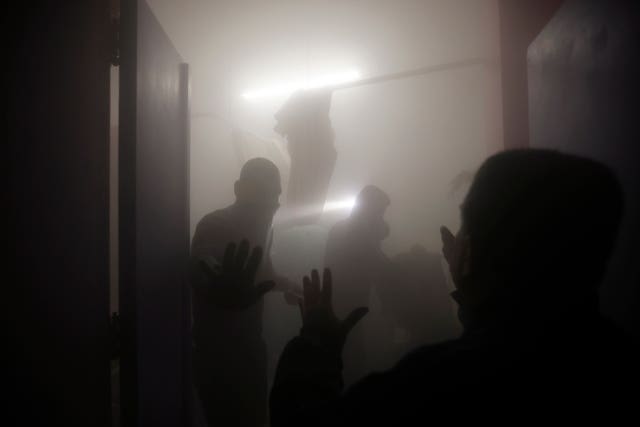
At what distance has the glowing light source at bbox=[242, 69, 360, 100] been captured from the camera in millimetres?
2738

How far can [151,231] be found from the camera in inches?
38.5

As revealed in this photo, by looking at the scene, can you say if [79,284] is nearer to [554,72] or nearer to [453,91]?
[554,72]

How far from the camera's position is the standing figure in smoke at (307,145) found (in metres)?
2.08

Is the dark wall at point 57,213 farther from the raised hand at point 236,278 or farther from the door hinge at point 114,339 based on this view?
the raised hand at point 236,278

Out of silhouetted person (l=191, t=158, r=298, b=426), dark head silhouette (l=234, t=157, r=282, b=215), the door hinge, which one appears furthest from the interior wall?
the door hinge

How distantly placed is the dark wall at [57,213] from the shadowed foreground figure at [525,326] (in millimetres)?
472

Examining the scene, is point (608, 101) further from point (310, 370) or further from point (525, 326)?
point (310, 370)

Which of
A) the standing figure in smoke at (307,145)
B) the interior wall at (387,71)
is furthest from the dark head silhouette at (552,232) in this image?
the interior wall at (387,71)

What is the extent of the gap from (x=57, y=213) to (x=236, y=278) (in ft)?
1.49

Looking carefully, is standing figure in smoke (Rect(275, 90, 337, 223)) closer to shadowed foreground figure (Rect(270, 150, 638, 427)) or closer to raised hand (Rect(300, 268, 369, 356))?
raised hand (Rect(300, 268, 369, 356))

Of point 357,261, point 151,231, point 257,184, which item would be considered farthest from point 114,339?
point 357,261

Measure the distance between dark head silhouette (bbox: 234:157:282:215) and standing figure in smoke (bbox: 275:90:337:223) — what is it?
2.02ft

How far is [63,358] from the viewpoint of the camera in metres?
0.72

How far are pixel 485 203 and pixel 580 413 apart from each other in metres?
0.28
